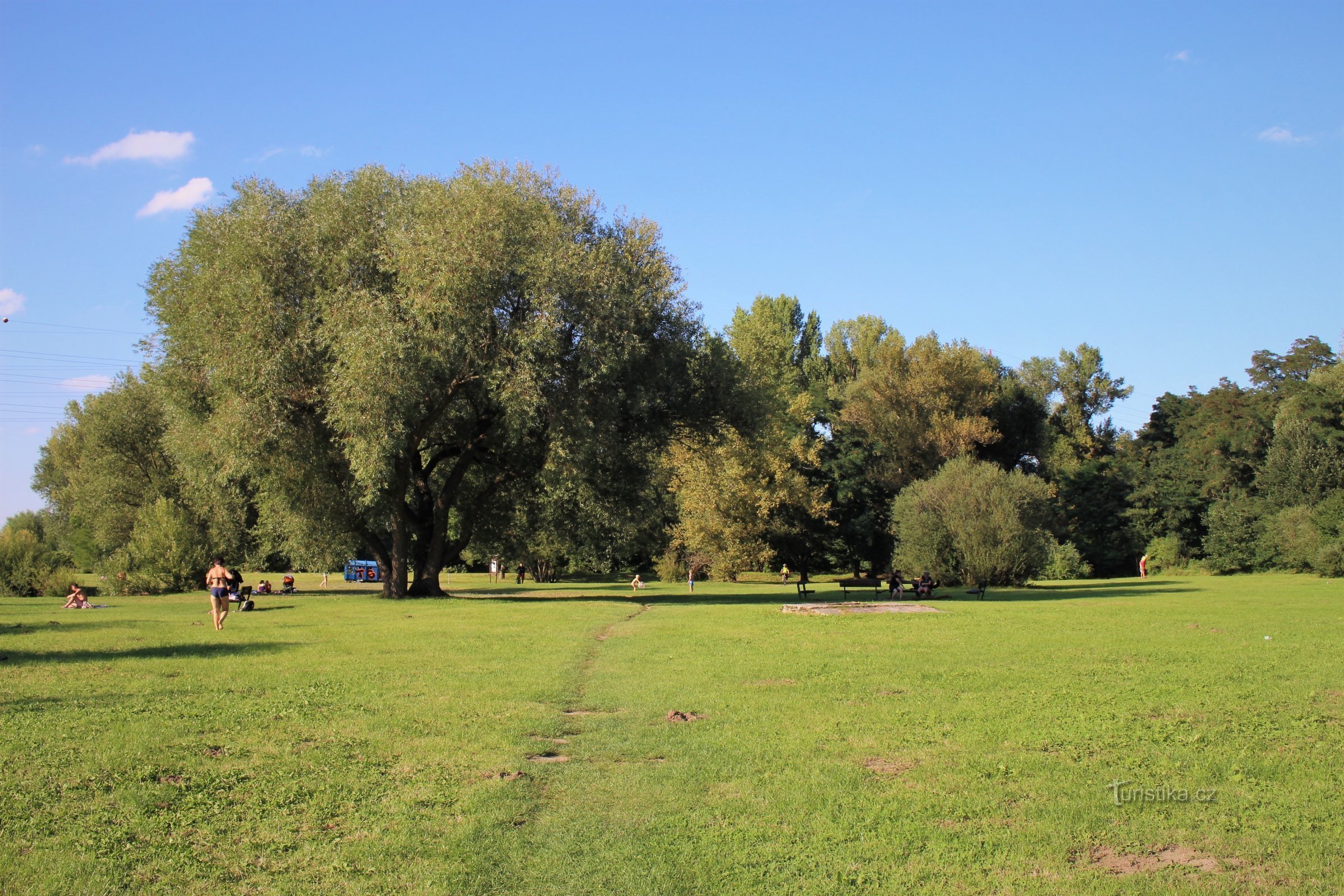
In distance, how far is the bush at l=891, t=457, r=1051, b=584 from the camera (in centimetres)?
4494

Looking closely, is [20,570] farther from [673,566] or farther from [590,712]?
[590,712]

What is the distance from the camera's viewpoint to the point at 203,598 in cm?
3478

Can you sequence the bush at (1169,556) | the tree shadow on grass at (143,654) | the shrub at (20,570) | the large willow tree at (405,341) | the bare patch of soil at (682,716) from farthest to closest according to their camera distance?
the bush at (1169,556) < the shrub at (20,570) < the large willow tree at (405,341) < the tree shadow on grass at (143,654) < the bare patch of soil at (682,716)

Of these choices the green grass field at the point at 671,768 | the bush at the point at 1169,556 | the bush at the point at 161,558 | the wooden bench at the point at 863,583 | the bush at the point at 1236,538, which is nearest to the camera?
the green grass field at the point at 671,768

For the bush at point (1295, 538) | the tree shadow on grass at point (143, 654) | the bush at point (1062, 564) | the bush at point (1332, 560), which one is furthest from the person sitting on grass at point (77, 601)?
the bush at point (1295, 538)

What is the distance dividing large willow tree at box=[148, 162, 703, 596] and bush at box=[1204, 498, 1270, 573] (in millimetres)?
45276

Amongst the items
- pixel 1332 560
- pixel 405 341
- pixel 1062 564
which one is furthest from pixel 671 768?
pixel 1062 564

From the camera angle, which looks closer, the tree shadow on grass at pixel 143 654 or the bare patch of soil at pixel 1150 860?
the bare patch of soil at pixel 1150 860

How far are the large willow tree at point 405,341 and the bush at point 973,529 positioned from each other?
1851 centimetres

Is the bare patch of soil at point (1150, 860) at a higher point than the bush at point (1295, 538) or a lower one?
lower

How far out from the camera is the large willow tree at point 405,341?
28.9m

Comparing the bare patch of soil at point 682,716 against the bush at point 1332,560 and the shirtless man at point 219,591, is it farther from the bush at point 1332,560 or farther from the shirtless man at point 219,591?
the bush at point 1332,560

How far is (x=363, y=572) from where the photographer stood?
83.5 metres

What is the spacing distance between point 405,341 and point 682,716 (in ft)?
66.2
